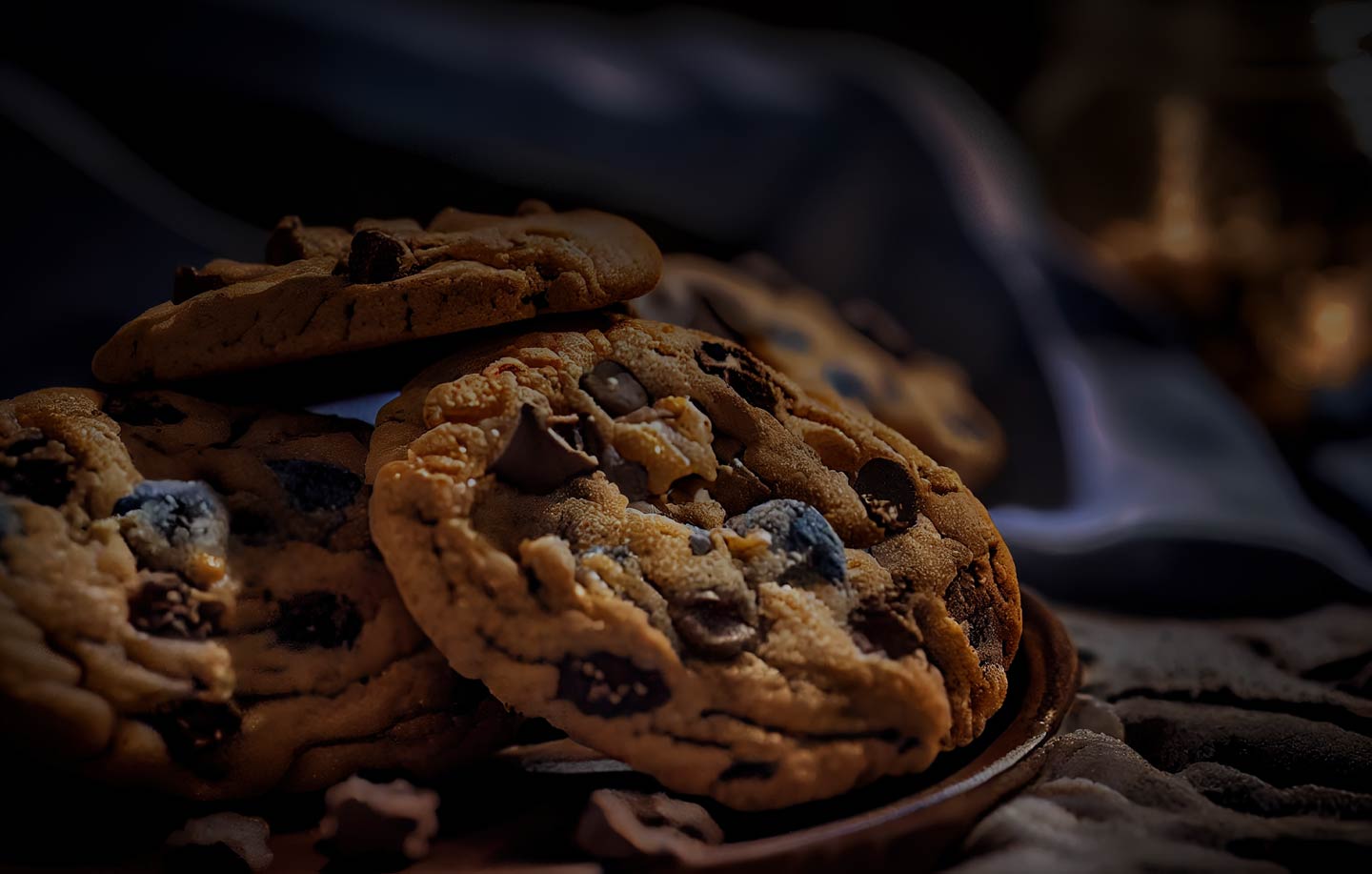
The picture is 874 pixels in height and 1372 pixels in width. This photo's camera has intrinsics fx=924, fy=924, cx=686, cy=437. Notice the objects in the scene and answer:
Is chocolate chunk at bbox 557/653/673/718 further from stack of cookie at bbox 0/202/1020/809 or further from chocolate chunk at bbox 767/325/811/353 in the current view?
chocolate chunk at bbox 767/325/811/353

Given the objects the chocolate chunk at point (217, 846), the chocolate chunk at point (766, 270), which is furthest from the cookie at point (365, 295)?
the chocolate chunk at point (766, 270)

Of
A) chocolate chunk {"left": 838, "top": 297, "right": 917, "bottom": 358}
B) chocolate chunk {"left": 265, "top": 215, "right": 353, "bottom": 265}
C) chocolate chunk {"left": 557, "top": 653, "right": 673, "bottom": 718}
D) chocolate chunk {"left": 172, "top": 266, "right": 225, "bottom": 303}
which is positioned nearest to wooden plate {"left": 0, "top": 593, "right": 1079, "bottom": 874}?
chocolate chunk {"left": 557, "top": 653, "right": 673, "bottom": 718}

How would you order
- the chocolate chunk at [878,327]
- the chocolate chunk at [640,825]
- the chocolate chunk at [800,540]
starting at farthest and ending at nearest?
the chocolate chunk at [878,327], the chocolate chunk at [800,540], the chocolate chunk at [640,825]

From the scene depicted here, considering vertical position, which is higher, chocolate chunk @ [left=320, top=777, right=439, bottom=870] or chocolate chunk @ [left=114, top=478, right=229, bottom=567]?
chocolate chunk @ [left=114, top=478, right=229, bottom=567]

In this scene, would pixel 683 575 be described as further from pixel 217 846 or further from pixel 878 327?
pixel 878 327

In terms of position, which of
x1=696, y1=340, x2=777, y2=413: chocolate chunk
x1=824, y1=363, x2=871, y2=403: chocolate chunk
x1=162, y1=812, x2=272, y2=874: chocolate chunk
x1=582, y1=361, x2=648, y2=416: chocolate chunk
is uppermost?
x1=696, y1=340, x2=777, y2=413: chocolate chunk

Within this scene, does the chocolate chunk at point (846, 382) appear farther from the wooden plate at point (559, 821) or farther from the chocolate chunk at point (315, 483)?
the chocolate chunk at point (315, 483)

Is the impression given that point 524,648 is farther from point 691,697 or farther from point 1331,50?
point 1331,50
